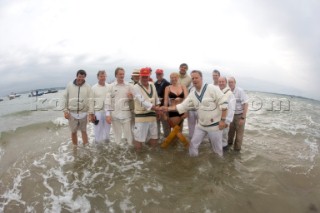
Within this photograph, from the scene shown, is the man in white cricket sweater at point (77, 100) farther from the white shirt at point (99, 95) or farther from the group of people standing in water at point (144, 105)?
the white shirt at point (99, 95)

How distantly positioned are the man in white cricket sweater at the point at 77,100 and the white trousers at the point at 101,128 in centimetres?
43

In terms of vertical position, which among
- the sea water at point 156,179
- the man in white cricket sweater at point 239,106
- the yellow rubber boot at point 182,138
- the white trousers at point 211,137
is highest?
the man in white cricket sweater at point 239,106

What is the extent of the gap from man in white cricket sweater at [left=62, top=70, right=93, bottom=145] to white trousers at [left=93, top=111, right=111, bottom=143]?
431mm

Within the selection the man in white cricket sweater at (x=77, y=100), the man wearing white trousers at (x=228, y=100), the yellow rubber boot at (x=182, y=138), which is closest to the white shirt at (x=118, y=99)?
the man in white cricket sweater at (x=77, y=100)

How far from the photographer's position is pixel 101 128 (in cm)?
777

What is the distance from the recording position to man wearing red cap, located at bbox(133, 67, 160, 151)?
21.4 ft

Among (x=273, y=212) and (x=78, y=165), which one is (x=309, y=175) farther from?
(x=78, y=165)

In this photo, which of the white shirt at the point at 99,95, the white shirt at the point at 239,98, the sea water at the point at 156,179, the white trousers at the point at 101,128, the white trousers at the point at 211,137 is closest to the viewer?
the sea water at the point at 156,179

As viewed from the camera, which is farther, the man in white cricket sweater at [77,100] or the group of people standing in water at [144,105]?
the man in white cricket sweater at [77,100]

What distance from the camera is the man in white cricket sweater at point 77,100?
7035 millimetres

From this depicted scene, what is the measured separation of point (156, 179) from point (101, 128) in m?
2.93

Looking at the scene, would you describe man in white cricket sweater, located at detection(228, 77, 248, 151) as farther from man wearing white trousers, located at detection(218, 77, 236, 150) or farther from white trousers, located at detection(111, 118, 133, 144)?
white trousers, located at detection(111, 118, 133, 144)

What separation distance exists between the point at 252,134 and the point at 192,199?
7309 mm

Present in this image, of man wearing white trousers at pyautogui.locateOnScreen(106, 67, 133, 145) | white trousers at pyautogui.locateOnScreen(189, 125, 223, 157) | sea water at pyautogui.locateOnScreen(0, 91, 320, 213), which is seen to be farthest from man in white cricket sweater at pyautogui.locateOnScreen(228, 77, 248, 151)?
man wearing white trousers at pyautogui.locateOnScreen(106, 67, 133, 145)
